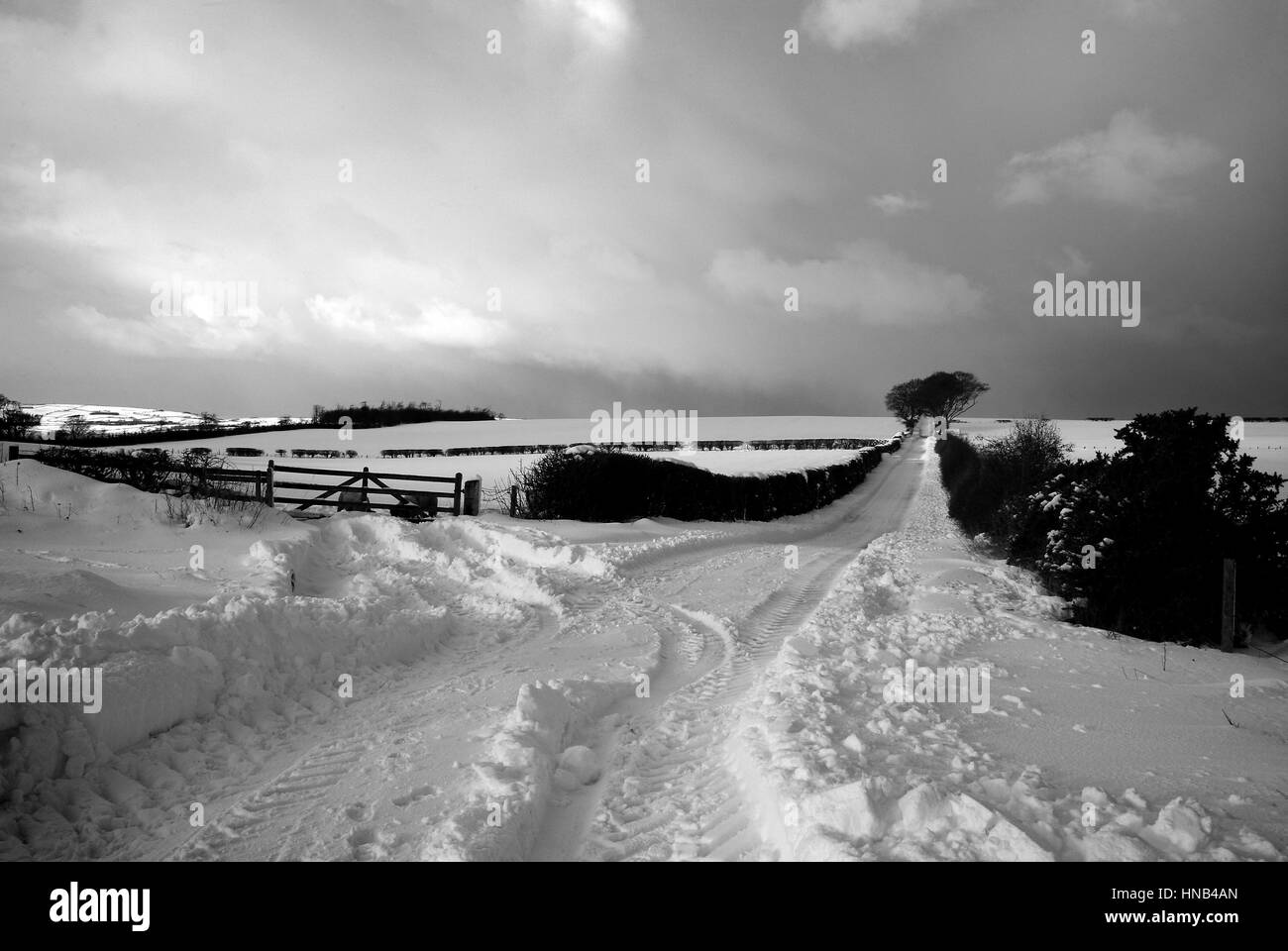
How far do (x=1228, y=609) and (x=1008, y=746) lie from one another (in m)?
5.41

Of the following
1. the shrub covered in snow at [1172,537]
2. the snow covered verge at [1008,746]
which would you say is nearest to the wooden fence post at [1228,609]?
the snow covered verge at [1008,746]

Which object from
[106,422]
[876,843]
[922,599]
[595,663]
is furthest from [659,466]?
[106,422]

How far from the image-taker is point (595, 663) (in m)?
6.21

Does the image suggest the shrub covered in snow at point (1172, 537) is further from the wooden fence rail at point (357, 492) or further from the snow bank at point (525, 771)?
the wooden fence rail at point (357, 492)

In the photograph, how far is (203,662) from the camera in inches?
200

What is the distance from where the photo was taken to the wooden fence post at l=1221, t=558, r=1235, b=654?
23.3 ft

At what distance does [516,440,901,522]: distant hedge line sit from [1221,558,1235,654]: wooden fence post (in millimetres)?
11272

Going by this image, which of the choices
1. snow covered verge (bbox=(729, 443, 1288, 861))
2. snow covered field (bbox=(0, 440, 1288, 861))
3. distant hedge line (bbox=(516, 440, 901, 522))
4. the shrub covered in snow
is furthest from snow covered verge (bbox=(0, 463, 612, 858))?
the shrub covered in snow

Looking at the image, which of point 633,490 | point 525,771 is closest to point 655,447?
point 633,490

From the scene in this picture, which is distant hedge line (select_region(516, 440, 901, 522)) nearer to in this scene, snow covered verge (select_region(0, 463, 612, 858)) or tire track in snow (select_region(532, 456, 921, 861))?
snow covered verge (select_region(0, 463, 612, 858))

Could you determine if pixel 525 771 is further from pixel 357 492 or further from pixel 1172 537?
pixel 357 492

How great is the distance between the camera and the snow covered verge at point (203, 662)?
12.3 ft

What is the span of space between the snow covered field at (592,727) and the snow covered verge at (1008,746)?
0.02m
